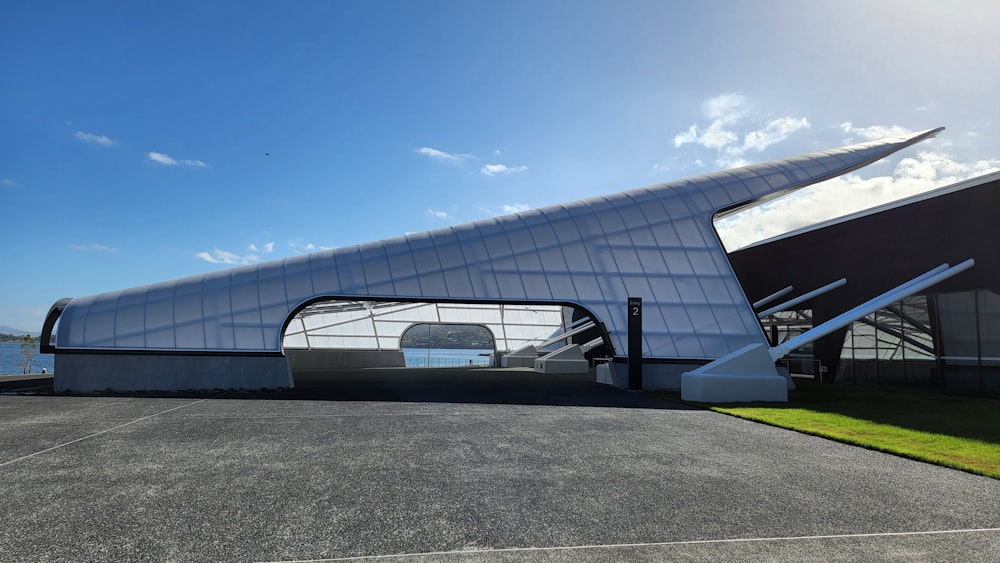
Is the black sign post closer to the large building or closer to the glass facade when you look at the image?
the large building

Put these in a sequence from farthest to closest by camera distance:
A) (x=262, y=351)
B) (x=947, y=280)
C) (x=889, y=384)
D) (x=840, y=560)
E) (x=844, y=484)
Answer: (x=889, y=384)
(x=947, y=280)
(x=262, y=351)
(x=844, y=484)
(x=840, y=560)

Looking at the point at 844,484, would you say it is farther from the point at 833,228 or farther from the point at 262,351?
the point at 833,228

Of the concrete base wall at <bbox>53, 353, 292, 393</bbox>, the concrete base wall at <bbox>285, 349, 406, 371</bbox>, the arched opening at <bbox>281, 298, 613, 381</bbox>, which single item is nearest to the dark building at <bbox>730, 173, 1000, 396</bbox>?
the arched opening at <bbox>281, 298, 613, 381</bbox>

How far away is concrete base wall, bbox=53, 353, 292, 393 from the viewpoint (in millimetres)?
18844

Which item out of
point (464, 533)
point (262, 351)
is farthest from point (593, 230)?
point (464, 533)

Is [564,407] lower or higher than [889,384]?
higher

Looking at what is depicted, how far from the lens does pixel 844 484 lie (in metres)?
7.26

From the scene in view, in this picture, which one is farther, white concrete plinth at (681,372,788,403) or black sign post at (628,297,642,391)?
black sign post at (628,297,642,391)

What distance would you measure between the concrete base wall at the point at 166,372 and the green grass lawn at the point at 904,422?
14389mm

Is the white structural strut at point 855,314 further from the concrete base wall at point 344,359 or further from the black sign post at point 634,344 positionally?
the concrete base wall at point 344,359

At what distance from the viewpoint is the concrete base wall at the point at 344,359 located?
41125mm

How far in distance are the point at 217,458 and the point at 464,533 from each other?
489cm

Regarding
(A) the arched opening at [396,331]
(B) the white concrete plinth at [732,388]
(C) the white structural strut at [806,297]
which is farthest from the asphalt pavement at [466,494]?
(A) the arched opening at [396,331]

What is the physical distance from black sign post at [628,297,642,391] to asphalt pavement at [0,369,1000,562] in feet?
26.2
